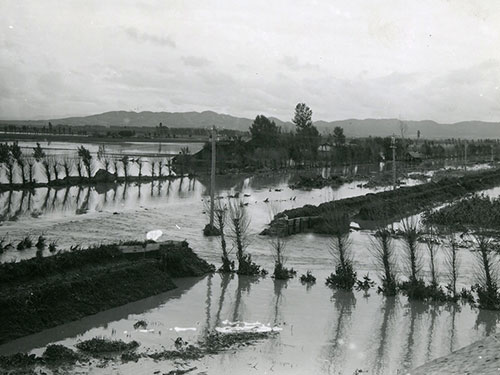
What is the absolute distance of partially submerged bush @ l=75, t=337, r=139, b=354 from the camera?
13.8m

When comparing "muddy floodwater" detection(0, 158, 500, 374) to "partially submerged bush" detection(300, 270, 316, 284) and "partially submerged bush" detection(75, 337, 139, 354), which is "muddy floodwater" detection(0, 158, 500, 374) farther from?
"partially submerged bush" detection(75, 337, 139, 354)

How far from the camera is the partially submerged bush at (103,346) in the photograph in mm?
13817

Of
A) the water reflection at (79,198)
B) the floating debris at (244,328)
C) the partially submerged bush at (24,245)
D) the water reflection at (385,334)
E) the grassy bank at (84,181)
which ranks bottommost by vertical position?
the water reflection at (385,334)

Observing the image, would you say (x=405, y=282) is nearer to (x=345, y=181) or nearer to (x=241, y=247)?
(x=241, y=247)

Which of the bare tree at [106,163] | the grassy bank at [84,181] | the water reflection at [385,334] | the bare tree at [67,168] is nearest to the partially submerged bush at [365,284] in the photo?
the water reflection at [385,334]

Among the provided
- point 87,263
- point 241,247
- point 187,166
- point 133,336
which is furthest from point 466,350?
point 187,166

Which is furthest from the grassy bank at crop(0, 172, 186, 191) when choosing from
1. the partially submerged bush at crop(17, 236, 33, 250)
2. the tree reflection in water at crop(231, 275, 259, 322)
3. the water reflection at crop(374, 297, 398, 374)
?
the water reflection at crop(374, 297, 398, 374)

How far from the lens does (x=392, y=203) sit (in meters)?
43.2

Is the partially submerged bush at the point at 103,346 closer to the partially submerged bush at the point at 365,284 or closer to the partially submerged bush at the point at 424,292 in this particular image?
the partially submerged bush at the point at 365,284

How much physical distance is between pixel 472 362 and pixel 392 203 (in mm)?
32172

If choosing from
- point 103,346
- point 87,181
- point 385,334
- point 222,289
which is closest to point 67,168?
point 87,181

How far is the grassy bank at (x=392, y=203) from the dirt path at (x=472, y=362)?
11893mm

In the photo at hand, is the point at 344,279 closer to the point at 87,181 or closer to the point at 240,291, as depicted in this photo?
the point at 240,291

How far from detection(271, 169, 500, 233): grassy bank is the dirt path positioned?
39.0 feet
